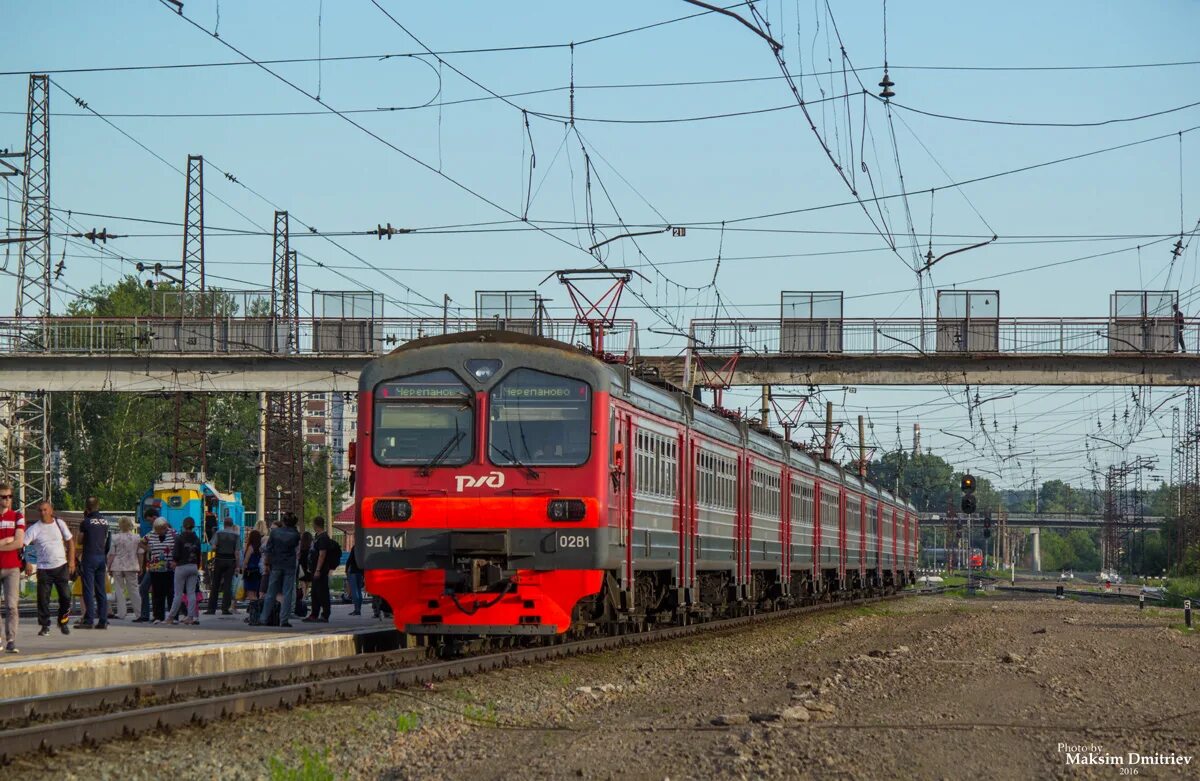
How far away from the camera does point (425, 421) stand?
671 inches

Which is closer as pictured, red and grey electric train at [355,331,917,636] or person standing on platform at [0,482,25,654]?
person standing on platform at [0,482,25,654]

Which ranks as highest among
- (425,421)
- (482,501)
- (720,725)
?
(425,421)

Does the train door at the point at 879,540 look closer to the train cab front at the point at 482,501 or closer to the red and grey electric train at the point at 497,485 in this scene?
the red and grey electric train at the point at 497,485

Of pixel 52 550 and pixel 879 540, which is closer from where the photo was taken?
pixel 52 550

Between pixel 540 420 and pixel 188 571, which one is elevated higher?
pixel 540 420

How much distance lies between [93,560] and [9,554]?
3.32 m

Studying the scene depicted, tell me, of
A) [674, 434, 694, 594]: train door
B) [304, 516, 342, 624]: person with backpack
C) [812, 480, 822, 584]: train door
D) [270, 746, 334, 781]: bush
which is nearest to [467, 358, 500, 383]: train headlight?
[674, 434, 694, 594]: train door

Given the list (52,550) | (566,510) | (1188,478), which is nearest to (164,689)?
(52,550)

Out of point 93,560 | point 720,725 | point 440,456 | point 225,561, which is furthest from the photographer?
point 225,561

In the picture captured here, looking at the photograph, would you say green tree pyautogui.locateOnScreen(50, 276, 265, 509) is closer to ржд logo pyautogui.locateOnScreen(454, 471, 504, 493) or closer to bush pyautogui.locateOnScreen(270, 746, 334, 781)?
ржд logo pyautogui.locateOnScreen(454, 471, 504, 493)

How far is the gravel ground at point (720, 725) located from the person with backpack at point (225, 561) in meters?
6.43

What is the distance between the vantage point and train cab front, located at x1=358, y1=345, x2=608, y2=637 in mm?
16500

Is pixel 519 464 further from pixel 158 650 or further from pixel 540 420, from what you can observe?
pixel 158 650

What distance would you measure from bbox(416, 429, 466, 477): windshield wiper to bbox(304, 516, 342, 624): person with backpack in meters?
4.85
